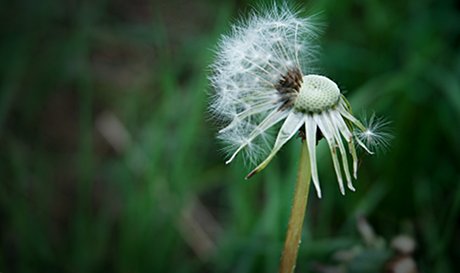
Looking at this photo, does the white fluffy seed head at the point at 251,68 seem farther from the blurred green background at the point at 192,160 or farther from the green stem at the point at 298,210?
the blurred green background at the point at 192,160

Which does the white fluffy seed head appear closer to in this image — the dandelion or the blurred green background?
the dandelion

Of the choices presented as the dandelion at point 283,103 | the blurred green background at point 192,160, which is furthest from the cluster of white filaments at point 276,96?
the blurred green background at point 192,160

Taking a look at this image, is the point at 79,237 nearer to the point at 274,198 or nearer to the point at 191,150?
the point at 191,150

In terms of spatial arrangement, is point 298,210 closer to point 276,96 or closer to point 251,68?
point 276,96

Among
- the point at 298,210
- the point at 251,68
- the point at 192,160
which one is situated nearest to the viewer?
the point at 298,210

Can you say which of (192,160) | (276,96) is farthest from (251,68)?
(192,160)

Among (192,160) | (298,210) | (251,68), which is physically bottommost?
(192,160)

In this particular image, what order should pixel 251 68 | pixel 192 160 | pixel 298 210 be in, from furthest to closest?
pixel 192 160 < pixel 251 68 < pixel 298 210
